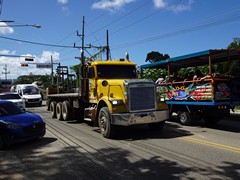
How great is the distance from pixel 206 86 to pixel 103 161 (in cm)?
612

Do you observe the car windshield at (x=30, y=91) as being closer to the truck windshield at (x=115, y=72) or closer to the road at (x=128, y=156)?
the truck windshield at (x=115, y=72)

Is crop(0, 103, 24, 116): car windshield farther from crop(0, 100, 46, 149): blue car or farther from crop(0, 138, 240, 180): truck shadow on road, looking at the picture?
crop(0, 138, 240, 180): truck shadow on road

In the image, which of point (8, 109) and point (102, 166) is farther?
point (8, 109)

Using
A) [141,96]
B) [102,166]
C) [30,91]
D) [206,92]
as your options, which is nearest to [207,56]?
[206,92]

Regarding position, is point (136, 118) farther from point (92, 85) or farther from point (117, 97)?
point (92, 85)

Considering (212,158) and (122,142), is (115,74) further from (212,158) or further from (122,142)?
(212,158)

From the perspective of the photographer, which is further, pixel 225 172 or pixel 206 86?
pixel 206 86

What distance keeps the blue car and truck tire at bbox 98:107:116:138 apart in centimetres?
204

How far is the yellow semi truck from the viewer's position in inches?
374

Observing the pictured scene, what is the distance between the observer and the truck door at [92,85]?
450 inches

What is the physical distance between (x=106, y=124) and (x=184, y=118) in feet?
14.2

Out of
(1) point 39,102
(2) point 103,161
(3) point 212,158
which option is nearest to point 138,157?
(2) point 103,161

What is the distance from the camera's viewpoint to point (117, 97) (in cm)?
993

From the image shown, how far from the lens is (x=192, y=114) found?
40.1ft
